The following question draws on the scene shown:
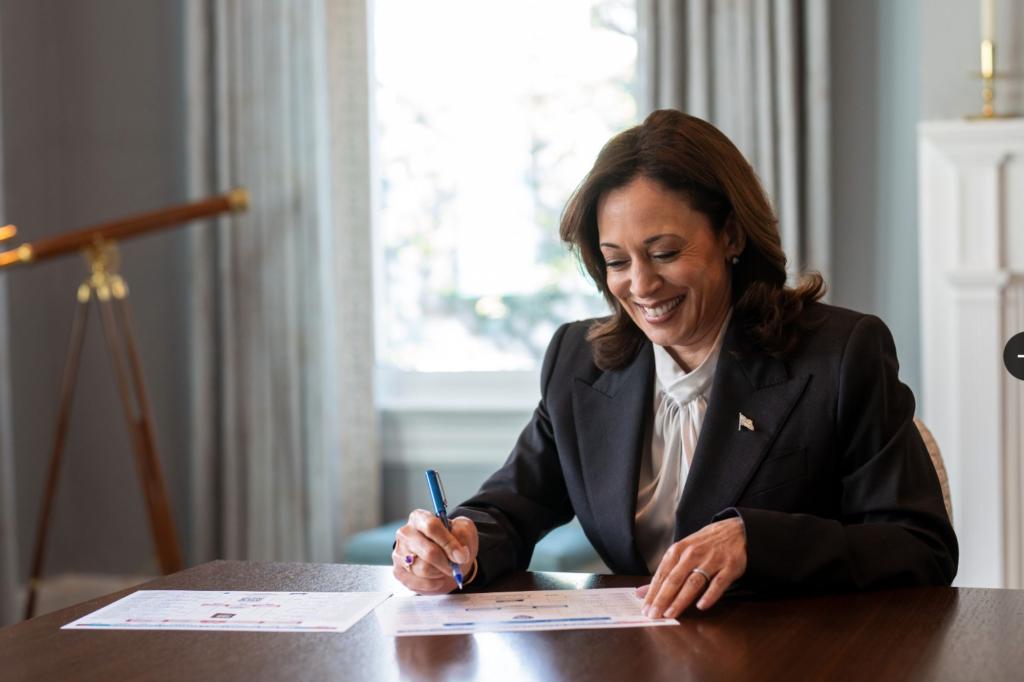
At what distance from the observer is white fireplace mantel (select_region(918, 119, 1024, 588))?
336 centimetres

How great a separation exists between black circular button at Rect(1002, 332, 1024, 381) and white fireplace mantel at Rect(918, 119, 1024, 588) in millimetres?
1757

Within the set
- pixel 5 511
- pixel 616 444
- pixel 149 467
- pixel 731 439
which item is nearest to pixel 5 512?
pixel 5 511

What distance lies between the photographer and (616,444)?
211 cm

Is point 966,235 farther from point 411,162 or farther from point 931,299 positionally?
point 411,162

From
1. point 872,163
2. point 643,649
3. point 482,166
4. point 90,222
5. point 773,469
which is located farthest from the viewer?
point 90,222

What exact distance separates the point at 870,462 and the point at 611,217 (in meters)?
0.59

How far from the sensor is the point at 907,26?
3830mm

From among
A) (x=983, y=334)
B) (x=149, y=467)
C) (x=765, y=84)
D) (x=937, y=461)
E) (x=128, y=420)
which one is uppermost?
(x=765, y=84)

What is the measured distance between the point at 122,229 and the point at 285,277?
622 millimetres

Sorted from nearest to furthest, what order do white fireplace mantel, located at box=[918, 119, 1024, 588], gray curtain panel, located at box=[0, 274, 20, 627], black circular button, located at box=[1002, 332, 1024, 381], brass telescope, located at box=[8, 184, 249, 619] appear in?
black circular button, located at box=[1002, 332, 1024, 381] < white fireplace mantel, located at box=[918, 119, 1024, 588] < brass telescope, located at box=[8, 184, 249, 619] < gray curtain panel, located at box=[0, 274, 20, 627]

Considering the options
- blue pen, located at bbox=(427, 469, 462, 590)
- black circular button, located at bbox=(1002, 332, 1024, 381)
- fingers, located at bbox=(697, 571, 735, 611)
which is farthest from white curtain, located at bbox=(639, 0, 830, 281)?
fingers, located at bbox=(697, 571, 735, 611)

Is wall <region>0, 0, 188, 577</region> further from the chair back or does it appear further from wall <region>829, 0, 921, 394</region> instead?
the chair back

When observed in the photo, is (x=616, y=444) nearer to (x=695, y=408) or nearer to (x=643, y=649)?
(x=695, y=408)

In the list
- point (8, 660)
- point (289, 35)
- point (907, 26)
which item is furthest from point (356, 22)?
point (8, 660)
